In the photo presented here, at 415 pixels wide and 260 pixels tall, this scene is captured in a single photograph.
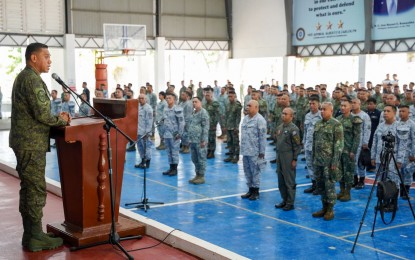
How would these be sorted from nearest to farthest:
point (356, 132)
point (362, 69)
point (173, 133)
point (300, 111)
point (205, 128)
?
point (356, 132) < point (205, 128) < point (173, 133) < point (300, 111) < point (362, 69)

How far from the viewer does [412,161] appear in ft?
26.8

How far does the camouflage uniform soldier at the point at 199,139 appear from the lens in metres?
10.0

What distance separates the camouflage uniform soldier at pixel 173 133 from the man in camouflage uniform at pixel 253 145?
102 inches

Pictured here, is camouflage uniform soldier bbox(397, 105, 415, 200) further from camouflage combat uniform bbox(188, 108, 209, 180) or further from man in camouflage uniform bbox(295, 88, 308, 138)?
man in camouflage uniform bbox(295, 88, 308, 138)

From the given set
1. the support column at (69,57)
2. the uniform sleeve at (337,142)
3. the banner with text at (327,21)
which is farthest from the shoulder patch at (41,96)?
the support column at (69,57)

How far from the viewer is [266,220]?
7.43 metres

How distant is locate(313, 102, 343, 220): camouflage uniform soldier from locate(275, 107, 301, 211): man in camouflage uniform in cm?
35

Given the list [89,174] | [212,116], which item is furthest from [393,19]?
[89,174]

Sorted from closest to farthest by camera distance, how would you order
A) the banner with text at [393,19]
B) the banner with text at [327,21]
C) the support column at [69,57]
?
1. the banner with text at [393,19]
2. the banner with text at [327,21]
3. the support column at [69,57]

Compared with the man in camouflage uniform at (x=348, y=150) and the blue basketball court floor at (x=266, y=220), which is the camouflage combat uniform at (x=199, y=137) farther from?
the man in camouflage uniform at (x=348, y=150)

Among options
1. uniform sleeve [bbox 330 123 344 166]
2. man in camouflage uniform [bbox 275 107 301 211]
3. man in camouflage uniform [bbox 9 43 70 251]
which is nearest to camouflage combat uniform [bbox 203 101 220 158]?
man in camouflage uniform [bbox 275 107 301 211]

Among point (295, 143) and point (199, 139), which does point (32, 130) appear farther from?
point (199, 139)

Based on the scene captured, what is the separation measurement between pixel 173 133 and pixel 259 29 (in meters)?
16.1

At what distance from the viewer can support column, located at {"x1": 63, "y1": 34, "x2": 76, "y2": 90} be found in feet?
77.1
